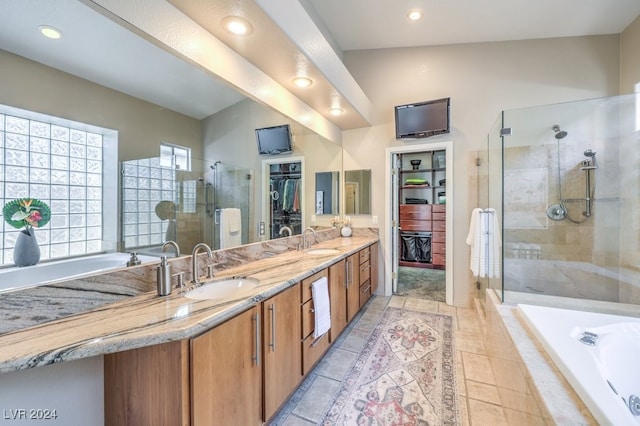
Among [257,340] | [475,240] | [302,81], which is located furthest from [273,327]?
[475,240]

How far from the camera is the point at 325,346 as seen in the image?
217 centimetres

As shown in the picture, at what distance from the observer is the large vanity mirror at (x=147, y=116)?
1.02 meters

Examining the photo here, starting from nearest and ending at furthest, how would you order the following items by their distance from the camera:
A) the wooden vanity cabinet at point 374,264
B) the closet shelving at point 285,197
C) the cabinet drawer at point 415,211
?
1. the closet shelving at point 285,197
2. the wooden vanity cabinet at point 374,264
3. the cabinet drawer at point 415,211

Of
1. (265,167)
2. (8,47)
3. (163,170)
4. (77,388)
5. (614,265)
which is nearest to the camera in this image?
(8,47)

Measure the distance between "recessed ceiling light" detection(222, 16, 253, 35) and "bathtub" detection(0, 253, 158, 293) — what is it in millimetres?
1420

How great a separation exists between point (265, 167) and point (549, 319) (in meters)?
2.39

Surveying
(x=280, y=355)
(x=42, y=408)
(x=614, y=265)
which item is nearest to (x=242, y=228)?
(x=280, y=355)

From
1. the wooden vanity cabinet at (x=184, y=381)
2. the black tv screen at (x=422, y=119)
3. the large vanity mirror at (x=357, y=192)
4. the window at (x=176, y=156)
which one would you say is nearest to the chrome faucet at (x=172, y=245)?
the window at (x=176, y=156)

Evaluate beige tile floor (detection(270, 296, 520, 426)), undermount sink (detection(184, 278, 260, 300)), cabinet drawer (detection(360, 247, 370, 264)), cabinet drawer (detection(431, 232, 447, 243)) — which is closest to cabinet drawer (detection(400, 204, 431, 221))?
cabinet drawer (detection(431, 232, 447, 243))

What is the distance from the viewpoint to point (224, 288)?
164cm

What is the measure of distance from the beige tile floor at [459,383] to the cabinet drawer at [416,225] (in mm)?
2603

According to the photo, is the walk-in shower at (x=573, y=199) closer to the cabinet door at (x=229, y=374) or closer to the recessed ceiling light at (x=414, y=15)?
the recessed ceiling light at (x=414, y=15)

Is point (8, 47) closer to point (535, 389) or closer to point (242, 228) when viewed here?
point (242, 228)

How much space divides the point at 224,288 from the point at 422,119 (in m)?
3.03
